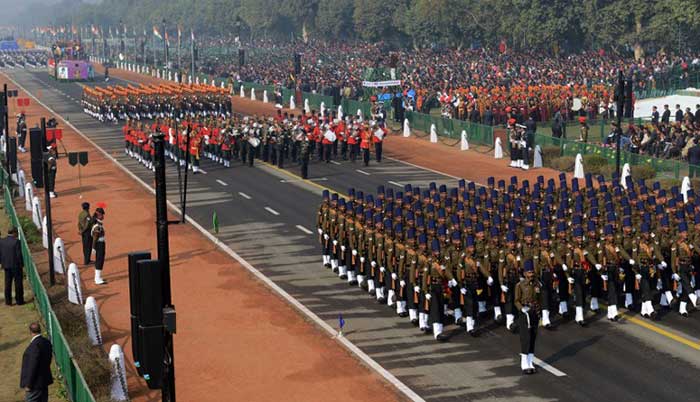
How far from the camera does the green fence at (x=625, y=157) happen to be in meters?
39.6

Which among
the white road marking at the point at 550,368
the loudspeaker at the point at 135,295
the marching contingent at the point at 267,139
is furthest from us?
the marching contingent at the point at 267,139

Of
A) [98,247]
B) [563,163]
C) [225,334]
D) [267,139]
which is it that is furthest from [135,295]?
[267,139]

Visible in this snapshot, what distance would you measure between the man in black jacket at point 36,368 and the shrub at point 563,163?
29.9 metres

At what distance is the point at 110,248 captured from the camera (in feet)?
104

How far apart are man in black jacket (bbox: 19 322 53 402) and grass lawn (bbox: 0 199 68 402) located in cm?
140

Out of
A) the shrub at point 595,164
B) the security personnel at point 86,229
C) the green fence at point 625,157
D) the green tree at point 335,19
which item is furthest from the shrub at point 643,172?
the green tree at point 335,19

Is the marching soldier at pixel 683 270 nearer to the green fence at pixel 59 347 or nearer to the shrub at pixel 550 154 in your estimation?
the green fence at pixel 59 347

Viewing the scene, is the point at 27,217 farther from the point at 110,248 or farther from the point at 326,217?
the point at 326,217

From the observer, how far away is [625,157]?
42.6m

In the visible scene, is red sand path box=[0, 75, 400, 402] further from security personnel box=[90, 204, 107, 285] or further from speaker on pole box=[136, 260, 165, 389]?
speaker on pole box=[136, 260, 165, 389]

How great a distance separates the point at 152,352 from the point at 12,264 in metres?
13.8

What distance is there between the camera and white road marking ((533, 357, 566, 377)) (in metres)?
19.9

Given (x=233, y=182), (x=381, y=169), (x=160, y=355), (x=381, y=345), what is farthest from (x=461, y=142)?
(x=160, y=355)

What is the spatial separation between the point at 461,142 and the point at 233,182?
43.1 ft
